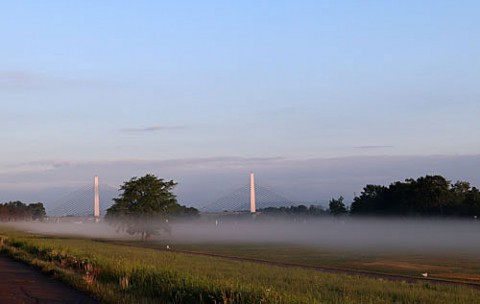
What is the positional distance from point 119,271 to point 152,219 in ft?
250

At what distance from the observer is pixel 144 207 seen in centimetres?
9400

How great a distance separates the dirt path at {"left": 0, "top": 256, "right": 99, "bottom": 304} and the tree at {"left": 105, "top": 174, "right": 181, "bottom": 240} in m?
69.6

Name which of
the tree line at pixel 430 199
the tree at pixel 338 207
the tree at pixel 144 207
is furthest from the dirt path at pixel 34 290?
the tree at pixel 338 207

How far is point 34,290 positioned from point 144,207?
76153 millimetres

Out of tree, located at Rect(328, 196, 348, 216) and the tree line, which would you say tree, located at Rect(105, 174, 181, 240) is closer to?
the tree line

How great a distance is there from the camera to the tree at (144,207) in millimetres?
94438

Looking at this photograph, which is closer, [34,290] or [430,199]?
[34,290]

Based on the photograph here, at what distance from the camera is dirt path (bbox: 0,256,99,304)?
15.9m

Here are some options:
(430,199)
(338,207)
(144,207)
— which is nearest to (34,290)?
(144,207)

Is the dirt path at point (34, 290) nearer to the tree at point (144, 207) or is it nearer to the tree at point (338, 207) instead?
the tree at point (144, 207)

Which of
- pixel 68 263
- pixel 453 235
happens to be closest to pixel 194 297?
pixel 68 263

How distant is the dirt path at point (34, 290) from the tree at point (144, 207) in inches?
2741

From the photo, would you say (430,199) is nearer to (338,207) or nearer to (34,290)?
(338,207)

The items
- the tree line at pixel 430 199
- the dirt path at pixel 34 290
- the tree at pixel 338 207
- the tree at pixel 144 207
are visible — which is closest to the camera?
the dirt path at pixel 34 290
